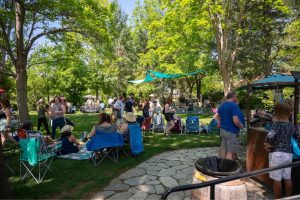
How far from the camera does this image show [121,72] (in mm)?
32250

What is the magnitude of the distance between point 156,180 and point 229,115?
199 centimetres

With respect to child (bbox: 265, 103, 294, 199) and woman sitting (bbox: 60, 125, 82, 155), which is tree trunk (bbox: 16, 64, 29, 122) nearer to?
woman sitting (bbox: 60, 125, 82, 155)

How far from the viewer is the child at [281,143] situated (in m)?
3.51

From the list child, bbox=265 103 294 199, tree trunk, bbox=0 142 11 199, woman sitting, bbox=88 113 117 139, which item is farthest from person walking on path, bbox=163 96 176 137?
tree trunk, bbox=0 142 11 199

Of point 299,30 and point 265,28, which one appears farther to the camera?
point 265,28

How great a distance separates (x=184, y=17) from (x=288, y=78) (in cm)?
854

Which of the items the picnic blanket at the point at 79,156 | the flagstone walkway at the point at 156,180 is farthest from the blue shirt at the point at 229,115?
the picnic blanket at the point at 79,156

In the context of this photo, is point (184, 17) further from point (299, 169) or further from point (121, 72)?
point (121, 72)

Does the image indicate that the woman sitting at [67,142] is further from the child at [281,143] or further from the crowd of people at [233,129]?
the child at [281,143]

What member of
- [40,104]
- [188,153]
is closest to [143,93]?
[40,104]

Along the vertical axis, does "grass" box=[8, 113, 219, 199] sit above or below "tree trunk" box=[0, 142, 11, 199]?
below

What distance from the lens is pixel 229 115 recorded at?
16.2 feet

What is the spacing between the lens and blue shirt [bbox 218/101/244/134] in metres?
4.86

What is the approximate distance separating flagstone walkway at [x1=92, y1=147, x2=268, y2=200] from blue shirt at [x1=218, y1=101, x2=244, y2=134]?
1.10 m
